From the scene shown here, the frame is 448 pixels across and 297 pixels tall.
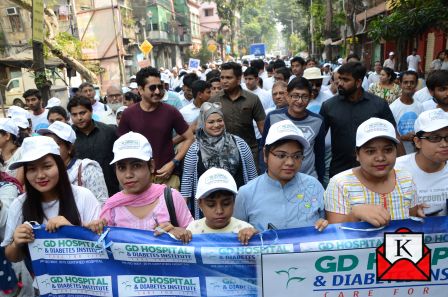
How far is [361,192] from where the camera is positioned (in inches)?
93.0

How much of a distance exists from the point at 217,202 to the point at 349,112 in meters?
2.23

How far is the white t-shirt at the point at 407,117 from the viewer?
16.1 ft

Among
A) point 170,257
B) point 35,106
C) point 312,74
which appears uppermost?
point 312,74

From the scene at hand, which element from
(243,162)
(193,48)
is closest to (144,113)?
(243,162)

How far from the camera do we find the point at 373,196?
236 cm

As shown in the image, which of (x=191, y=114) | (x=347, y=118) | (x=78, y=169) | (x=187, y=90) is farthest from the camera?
(x=187, y=90)

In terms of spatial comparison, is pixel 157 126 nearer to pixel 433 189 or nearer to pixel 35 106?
pixel 433 189

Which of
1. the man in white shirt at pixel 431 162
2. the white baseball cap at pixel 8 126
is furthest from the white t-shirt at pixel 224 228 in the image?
the white baseball cap at pixel 8 126

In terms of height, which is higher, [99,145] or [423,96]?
[423,96]

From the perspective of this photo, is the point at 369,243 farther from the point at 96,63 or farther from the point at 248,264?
the point at 96,63

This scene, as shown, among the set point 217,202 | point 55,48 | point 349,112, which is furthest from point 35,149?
point 55,48

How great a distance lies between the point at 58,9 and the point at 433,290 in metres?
26.8

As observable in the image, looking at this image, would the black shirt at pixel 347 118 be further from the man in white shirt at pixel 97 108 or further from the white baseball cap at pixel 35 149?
Result: the man in white shirt at pixel 97 108

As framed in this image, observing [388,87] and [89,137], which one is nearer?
[89,137]
